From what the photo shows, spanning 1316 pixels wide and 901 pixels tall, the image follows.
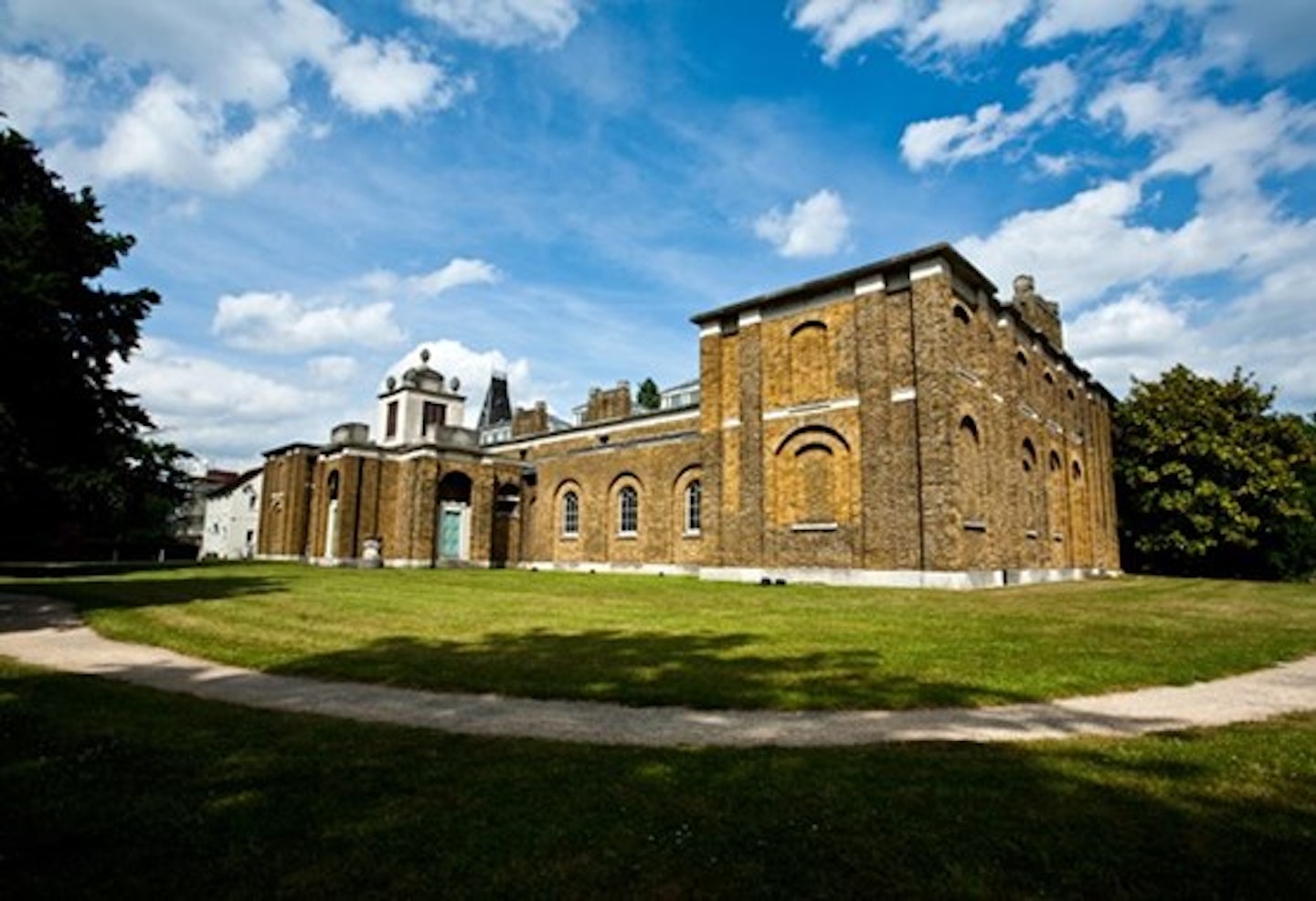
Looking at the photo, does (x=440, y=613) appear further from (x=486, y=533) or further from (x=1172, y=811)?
(x=486, y=533)

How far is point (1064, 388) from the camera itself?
1172 inches

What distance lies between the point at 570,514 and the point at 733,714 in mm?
→ 27788

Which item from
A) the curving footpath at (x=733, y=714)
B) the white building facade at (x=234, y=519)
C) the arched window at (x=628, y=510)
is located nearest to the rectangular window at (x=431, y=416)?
the arched window at (x=628, y=510)

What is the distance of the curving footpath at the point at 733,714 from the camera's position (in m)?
5.37

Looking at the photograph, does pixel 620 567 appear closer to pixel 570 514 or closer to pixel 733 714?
pixel 570 514

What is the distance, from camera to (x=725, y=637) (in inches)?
396

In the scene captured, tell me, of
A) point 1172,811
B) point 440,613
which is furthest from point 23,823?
point 440,613

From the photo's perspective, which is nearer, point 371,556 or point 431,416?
point 371,556

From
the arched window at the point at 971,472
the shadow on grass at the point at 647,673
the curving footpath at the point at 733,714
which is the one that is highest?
the arched window at the point at 971,472

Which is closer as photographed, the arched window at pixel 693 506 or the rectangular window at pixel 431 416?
the arched window at pixel 693 506

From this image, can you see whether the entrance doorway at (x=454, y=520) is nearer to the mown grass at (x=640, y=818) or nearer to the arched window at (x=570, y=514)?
the arched window at (x=570, y=514)

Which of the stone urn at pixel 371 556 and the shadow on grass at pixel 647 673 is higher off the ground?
the stone urn at pixel 371 556

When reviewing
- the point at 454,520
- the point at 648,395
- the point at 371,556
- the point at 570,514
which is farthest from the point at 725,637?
the point at 648,395

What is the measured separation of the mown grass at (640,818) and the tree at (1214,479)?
98.0ft
